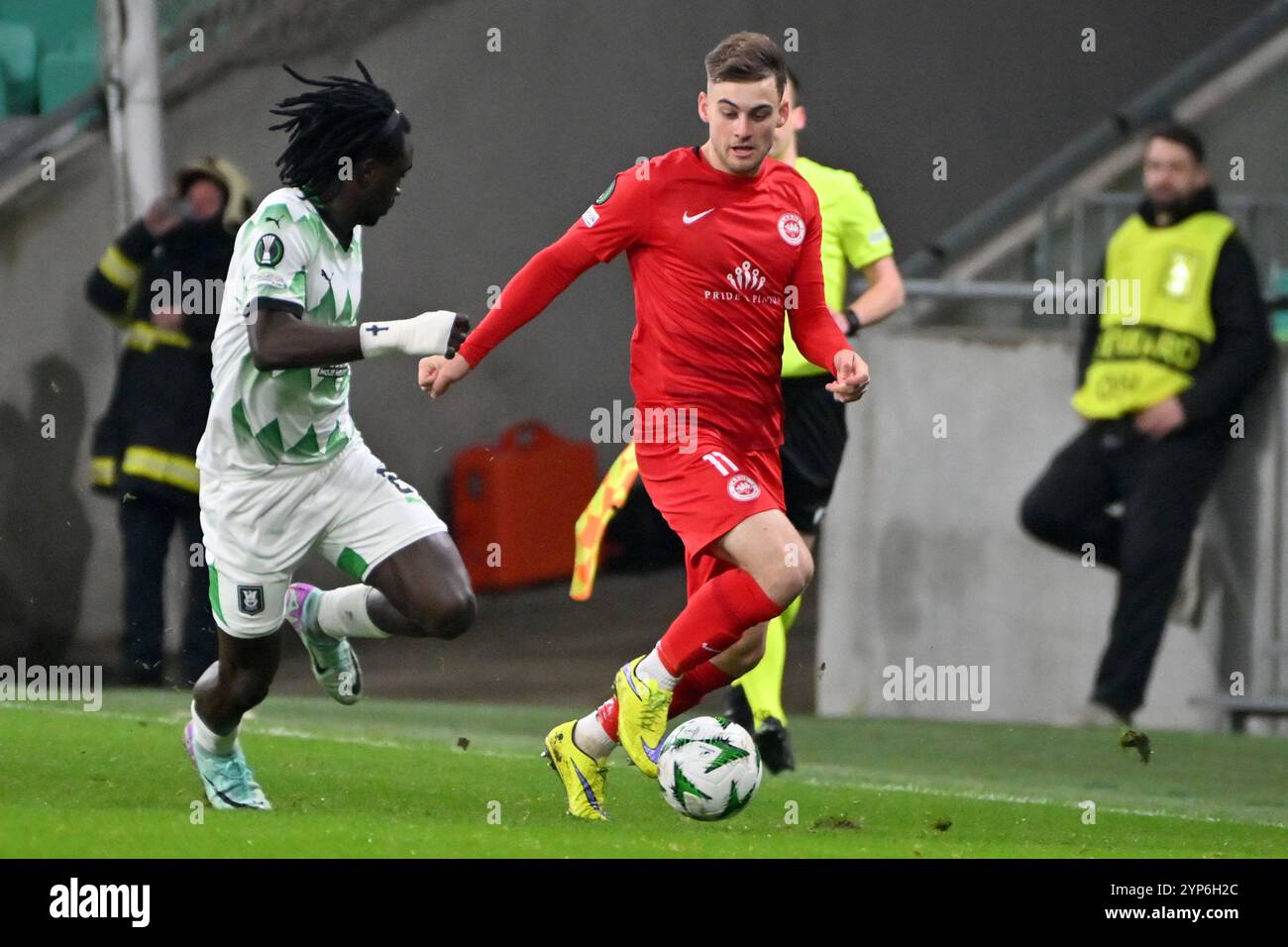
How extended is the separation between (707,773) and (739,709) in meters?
2.07

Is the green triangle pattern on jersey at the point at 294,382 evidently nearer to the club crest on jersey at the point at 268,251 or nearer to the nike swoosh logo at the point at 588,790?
the club crest on jersey at the point at 268,251

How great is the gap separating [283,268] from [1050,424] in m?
5.13

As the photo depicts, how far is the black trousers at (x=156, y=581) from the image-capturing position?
9516mm

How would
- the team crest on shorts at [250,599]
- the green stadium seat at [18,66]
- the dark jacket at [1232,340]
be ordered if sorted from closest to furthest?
the team crest on shorts at [250,599] < the dark jacket at [1232,340] < the green stadium seat at [18,66]

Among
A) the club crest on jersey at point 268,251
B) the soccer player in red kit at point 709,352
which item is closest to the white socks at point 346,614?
the soccer player in red kit at point 709,352

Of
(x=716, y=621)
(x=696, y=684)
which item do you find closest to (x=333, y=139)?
(x=716, y=621)

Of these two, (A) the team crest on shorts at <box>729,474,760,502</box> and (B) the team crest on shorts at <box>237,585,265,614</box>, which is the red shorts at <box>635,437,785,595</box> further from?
(B) the team crest on shorts at <box>237,585,265,614</box>

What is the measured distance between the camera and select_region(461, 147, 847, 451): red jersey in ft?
19.4

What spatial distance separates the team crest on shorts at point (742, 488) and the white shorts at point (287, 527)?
827mm

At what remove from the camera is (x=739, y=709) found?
7.70 m

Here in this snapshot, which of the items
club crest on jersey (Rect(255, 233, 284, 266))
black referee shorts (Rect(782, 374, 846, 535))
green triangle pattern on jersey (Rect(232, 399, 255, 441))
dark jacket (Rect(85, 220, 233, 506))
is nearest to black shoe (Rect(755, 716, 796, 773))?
black referee shorts (Rect(782, 374, 846, 535))

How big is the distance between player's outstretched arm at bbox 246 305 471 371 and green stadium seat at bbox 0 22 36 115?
6.06 meters

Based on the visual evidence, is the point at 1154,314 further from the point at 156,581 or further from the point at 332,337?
the point at 332,337
